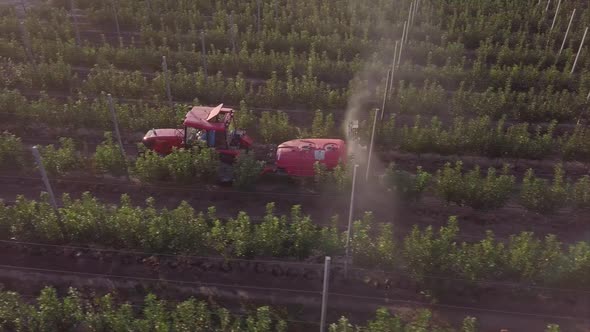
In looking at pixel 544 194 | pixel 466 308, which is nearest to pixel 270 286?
pixel 466 308

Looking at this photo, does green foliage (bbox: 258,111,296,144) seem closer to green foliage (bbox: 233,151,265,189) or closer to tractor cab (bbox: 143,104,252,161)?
tractor cab (bbox: 143,104,252,161)

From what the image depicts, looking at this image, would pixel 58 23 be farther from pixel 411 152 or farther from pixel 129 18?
pixel 411 152

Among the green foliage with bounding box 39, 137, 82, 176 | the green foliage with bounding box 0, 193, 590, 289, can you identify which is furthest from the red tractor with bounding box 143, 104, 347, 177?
the green foliage with bounding box 0, 193, 590, 289

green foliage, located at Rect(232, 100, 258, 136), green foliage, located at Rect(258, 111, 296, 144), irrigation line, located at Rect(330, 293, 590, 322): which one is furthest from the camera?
green foliage, located at Rect(232, 100, 258, 136)

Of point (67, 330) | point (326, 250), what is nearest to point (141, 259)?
point (67, 330)

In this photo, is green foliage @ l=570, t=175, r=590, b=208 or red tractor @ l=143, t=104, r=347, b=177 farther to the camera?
red tractor @ l=143, t=104, r=347, b=177

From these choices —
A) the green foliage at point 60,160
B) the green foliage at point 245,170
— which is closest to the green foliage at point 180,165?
the green foliage at point 245,170

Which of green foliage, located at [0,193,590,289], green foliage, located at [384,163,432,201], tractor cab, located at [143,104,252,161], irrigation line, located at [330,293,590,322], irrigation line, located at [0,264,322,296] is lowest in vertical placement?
irrigation line, located at [0,264,322,296]

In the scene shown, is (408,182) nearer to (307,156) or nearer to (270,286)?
(307,156)
